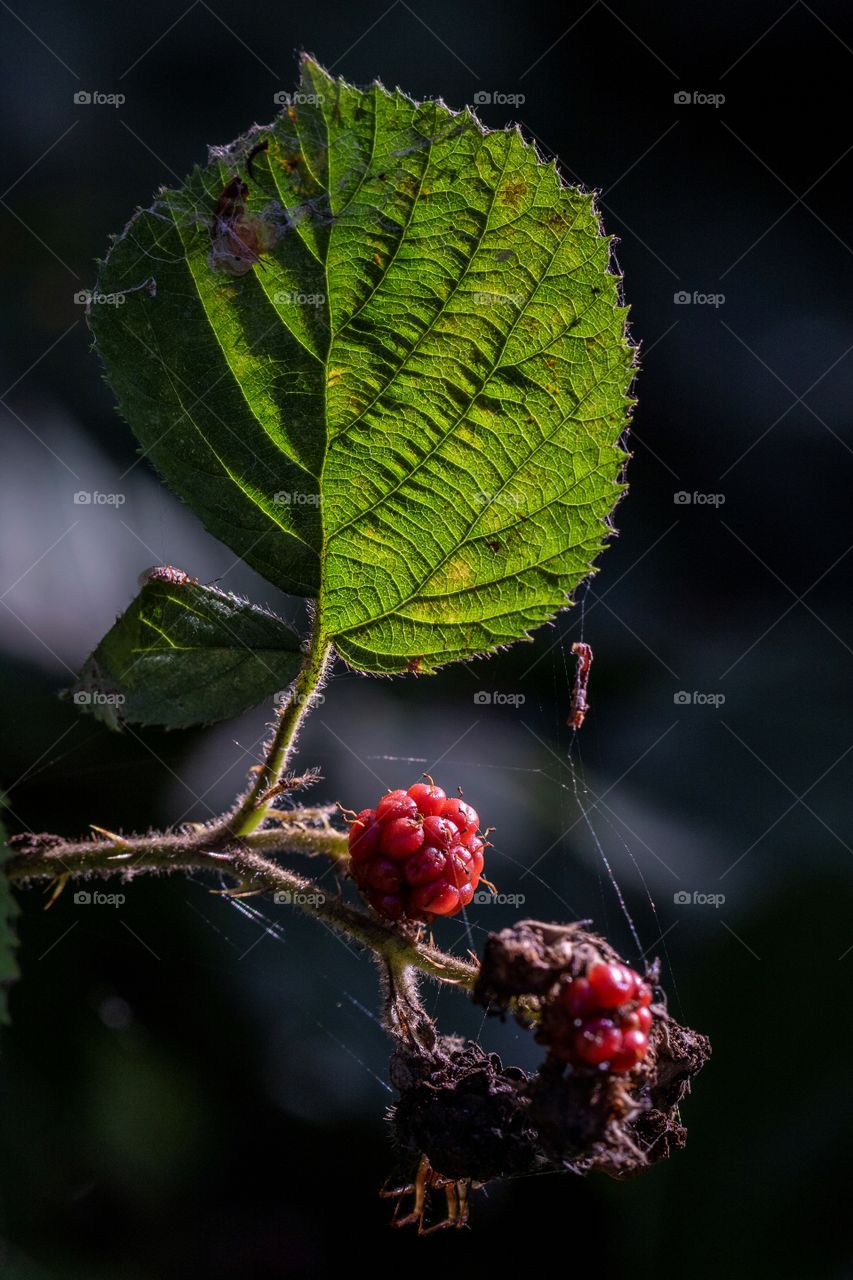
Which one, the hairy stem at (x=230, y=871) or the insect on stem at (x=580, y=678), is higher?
the insect on stem at (x=580, y=678)

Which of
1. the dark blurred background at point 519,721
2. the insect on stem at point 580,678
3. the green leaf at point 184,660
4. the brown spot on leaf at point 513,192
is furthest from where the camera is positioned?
the dark blurred background at point 519,721

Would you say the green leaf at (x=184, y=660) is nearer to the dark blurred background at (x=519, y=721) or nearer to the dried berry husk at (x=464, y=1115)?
the dried berry husk at (x=464, y=1115)

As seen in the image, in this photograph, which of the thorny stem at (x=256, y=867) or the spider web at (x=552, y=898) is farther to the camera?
the spider web at (x=552, y=898)

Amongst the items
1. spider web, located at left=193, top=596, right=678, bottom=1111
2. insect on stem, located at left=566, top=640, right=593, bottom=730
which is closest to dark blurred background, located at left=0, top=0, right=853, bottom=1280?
spider web, located at left=193, top=596, right=678, bottom=1111

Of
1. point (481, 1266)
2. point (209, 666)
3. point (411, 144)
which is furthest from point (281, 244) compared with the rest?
point (481, 1266)

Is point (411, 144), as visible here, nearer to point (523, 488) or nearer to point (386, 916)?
point (523, 488)

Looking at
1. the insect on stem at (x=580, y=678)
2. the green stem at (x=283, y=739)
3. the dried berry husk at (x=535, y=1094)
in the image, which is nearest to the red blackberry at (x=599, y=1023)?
the dried berry husk at (x=535, y=1094)

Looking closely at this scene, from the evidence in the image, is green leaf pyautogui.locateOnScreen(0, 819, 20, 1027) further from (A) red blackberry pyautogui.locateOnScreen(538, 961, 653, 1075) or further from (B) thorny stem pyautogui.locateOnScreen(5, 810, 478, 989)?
(A) red blackberry pyautogui.locateOnScreen(538, 961, 653, 1075)
